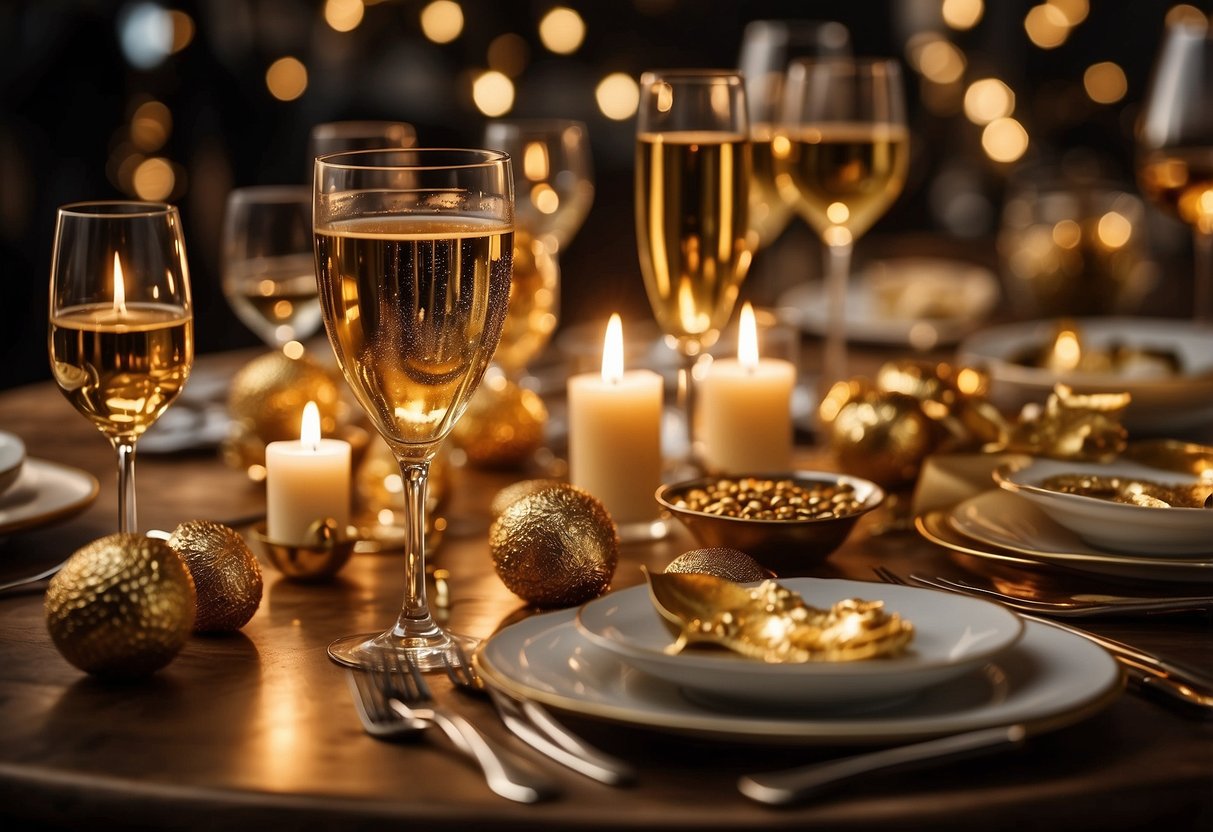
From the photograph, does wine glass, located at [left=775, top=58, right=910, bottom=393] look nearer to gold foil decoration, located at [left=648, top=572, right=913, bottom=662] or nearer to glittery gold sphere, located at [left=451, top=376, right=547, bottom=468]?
glittery gold sphere, located at [left=451, top=376, right=547, bottom=468]

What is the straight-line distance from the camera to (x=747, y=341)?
1.33m

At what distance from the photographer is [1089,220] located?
2.13m

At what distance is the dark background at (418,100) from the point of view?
379cm

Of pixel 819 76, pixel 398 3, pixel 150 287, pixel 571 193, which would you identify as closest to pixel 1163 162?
pixel 819 76

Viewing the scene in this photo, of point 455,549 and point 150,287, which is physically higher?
point 150,287

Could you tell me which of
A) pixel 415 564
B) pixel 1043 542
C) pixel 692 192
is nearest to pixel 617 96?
pixel 692 192

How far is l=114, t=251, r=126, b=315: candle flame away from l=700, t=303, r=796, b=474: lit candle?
54 cm

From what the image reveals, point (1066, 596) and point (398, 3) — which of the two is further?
point (398, 3)

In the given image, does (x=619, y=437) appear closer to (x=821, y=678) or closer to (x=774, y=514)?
(x=774, y=514)

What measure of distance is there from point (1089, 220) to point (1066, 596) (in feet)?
4.08

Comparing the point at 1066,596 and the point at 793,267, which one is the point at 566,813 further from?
the point at 793,267

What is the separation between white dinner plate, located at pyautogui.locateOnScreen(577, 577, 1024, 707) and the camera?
2.38 feet

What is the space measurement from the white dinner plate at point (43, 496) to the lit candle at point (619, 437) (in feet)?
1.33

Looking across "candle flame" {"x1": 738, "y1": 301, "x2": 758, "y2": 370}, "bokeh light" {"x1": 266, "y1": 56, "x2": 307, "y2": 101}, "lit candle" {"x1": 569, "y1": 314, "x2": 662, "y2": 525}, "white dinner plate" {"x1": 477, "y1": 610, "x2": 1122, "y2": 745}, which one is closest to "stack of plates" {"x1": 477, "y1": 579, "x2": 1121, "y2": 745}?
"white dinner plate" {"x1": 477, "y1": 610, "x2": 1122, "y2": 745}
